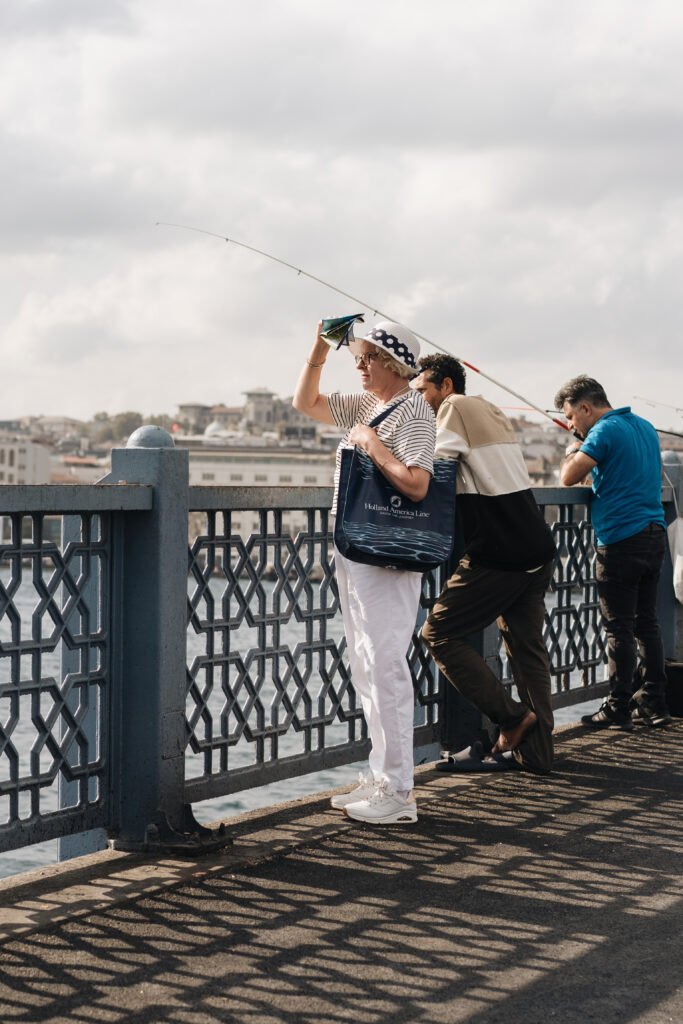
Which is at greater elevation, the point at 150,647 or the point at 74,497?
the point at 74,497

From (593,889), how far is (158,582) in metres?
1.56

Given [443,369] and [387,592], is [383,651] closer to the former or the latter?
[387,592]

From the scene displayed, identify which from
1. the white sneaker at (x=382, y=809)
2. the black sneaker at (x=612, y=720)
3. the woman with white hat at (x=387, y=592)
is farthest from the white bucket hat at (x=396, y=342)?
the black sneaker at (x=612, y=720)

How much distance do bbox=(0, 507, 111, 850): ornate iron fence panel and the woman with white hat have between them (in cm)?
88

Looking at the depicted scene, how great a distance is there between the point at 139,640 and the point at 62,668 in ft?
0.80

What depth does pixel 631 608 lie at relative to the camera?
23.7ft

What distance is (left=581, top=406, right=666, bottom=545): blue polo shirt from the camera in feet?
23.1

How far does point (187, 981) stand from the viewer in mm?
3428

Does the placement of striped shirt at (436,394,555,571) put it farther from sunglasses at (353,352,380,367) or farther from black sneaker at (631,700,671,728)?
black sneaker at (631,700,671,728)

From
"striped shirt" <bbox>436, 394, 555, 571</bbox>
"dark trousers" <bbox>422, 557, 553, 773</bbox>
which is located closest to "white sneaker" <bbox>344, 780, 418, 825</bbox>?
"dark trousers" <bbox>422, 557, 553, 773</bbox>

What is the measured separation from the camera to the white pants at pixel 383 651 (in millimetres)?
4957

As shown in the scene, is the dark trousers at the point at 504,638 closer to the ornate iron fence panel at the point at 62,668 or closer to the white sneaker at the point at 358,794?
the white sneaker at the point at 358,794

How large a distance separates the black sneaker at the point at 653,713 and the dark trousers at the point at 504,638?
1411 mm

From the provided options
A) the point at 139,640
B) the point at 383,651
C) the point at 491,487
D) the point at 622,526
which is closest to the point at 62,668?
the point at 139,640
